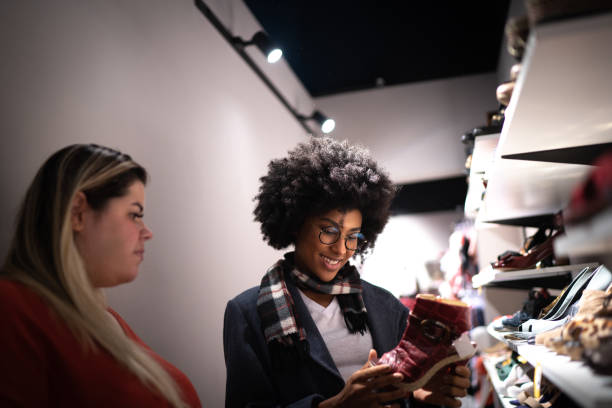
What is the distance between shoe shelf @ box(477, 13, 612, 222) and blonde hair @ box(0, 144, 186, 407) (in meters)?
1.04

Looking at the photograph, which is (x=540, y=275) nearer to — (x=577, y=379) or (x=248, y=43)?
(x=577, y=379)

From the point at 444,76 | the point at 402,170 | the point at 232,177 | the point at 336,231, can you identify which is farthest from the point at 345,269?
the point at 444,76

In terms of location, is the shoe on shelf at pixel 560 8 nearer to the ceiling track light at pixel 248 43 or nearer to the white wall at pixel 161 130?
the white wall at pixel 161 130

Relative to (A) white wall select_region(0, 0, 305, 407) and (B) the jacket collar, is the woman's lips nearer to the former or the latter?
(B) the jacket collar

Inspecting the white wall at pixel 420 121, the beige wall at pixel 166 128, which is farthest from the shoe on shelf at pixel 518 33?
the white wall at pixel 420 121

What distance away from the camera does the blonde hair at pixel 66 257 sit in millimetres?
970

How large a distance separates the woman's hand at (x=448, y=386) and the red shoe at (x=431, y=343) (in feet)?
0.38

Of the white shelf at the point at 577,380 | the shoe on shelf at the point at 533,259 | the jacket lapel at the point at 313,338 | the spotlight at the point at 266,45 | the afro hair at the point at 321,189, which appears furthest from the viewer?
the spotlight at the point at 266,45

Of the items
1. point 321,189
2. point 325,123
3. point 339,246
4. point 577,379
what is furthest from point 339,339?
point 325,123

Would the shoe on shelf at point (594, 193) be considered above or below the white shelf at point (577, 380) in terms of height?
above

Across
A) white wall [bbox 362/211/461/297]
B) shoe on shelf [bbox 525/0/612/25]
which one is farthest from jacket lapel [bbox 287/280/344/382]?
white wall [bbox 362/211/461/297]

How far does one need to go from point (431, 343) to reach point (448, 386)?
8.9 inches

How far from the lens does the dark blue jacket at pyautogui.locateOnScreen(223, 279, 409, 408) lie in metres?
1.48

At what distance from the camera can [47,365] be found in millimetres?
899
